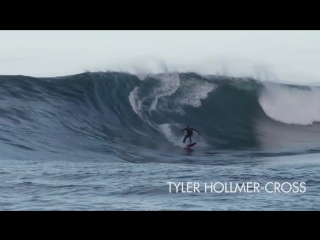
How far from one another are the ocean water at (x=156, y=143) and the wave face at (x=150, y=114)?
22mm

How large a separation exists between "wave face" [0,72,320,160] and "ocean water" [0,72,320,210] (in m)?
0.02

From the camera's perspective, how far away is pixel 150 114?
10688mm

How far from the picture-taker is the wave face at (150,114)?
9242 millimetres

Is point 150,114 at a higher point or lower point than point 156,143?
higher

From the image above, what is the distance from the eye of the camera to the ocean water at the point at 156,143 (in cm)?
563

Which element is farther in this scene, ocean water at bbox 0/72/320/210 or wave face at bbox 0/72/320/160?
wave face at bbox 0/72/320/160

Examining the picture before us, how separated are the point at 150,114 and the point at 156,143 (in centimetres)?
147

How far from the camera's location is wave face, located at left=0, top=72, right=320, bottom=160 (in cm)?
924

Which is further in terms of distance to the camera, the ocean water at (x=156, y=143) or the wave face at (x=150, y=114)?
the wave face at (x=150, y=114)

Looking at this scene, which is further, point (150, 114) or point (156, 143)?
point (150, 114)
